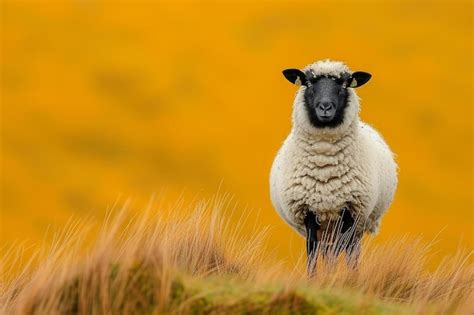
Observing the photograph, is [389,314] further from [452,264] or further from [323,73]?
[323,73]

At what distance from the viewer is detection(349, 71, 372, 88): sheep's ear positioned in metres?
11.7

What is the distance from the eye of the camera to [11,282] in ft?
28.3

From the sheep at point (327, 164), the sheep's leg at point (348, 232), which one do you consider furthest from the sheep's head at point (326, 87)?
the sheep's leg at point (348, 232)

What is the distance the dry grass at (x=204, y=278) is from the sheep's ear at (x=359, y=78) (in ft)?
9.01

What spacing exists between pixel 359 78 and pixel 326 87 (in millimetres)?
603

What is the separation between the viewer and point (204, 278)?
26.7 feet

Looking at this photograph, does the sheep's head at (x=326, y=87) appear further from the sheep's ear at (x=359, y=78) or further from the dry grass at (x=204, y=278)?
the dry grass at (x=204, y=278)

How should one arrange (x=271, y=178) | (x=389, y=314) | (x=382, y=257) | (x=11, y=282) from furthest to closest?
(x=271, y=178)
(x=382, y=257)
(x=11, y=282)
(x=389, y=314)

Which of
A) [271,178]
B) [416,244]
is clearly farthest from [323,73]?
[416,244]

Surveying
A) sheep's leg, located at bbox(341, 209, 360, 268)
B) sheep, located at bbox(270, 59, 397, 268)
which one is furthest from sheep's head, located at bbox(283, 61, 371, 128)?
sheep's leg, located at bbox(341, 209, 360, 268)

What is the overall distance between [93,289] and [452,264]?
4.40 m

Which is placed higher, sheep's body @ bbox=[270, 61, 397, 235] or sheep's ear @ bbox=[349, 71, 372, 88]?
Answer: sheep's ear @ bbox=[349, 71, 372, 88]

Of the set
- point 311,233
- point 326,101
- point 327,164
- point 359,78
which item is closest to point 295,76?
point 326,101

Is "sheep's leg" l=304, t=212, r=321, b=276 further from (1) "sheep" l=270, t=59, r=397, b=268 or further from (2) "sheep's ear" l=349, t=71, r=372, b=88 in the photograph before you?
(2) "sheep's ear" l=349, t=71, r=372, b=88
